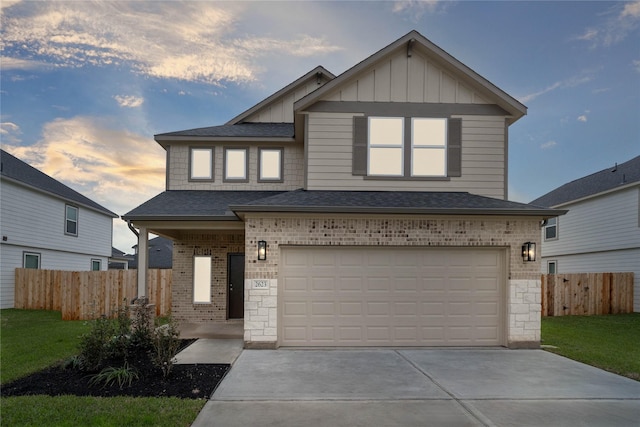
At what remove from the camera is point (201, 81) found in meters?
16.5

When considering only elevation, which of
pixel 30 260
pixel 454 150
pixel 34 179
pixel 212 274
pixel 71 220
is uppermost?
pixel 454 150

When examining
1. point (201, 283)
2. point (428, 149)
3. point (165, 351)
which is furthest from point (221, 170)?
point (165, 351)

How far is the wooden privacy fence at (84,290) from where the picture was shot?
45.6 ft

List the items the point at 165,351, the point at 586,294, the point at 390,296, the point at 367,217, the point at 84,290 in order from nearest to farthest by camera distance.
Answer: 1. the point at 165,351
2. the point at 367,217
3. the point at 390,296
4. the point at 84,290
5. the point at 586,294

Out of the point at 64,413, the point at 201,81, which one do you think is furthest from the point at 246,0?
the point at 64,413

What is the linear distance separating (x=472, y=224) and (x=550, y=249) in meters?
16.2

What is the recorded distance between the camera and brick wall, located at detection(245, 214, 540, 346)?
9180mm

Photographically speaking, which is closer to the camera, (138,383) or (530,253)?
(138,383)

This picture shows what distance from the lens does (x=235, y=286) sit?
44.0 feet

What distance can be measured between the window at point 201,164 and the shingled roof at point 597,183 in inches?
655

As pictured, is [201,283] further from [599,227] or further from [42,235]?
[599,227]

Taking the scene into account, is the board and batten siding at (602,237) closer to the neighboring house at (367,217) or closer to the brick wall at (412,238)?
the neighboring house at (367,217)

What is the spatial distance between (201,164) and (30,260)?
10.9 meters

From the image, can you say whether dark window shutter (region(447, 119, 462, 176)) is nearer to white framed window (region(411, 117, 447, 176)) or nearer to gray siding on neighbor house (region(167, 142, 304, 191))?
white framed window (region(411, 117, 447, 176))
